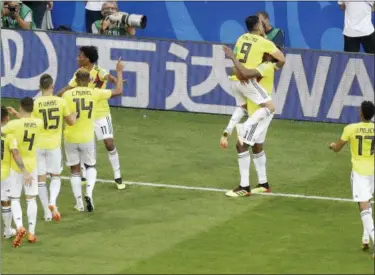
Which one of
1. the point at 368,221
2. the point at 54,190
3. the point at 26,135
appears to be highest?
the point at 26,135

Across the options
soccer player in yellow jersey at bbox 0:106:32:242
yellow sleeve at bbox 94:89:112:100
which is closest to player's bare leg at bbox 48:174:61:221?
soccer player in yellow jersey at bbox 0:106:32:242

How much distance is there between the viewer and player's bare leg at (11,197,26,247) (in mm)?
18203

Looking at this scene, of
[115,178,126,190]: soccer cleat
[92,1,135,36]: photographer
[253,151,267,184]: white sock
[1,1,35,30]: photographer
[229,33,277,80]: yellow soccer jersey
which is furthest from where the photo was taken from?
[1,1,35,30]: photographer

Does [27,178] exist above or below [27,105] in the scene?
below

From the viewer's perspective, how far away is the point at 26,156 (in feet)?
60.6

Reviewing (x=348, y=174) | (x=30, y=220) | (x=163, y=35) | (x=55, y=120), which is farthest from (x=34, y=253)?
(x=163, y=35)

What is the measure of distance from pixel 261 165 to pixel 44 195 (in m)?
3.83

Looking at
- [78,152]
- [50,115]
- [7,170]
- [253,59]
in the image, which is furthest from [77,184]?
[253,59]

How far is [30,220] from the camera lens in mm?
18578

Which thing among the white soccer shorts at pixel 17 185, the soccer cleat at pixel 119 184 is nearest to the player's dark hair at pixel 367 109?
the white soccer shorts at pixel 17 185

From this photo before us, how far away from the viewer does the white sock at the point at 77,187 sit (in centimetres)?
2011

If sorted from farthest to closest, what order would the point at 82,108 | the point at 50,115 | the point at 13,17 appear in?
the point at 13,17 → the point at 82,108 → the point at 50,115

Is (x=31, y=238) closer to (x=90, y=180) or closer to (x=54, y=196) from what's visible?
(x=54, y=196)

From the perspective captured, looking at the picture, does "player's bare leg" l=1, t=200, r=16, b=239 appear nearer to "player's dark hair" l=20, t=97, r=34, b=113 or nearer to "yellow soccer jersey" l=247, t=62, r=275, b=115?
"player's dark hair" l=20, t=97, r=34, b=113
